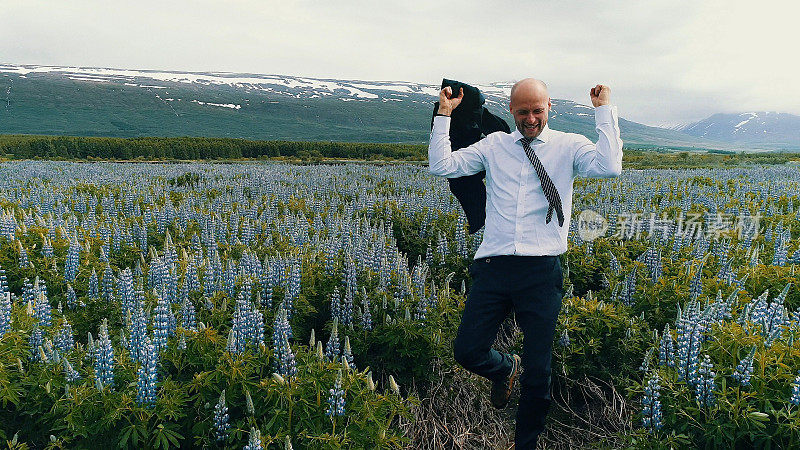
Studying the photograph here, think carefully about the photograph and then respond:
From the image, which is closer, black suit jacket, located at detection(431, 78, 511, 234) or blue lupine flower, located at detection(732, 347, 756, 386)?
blue lupine flower, located at detection(732, 347, 756, 386)

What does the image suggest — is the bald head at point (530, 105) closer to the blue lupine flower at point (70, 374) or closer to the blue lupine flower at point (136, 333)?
the blue lupine flower at point (136, 333)

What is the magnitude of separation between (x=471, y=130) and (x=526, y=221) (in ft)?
3.06

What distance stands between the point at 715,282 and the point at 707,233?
11.9ft

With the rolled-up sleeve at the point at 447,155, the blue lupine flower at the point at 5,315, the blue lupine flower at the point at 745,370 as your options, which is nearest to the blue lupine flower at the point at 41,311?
the blue lupine flower at the point at 5,315

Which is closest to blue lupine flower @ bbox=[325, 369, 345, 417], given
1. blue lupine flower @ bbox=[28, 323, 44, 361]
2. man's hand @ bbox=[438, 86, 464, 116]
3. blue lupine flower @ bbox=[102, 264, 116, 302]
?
man's hand @ bbox=[438, 86, 464, 116]

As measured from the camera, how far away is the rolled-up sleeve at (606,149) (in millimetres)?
3369

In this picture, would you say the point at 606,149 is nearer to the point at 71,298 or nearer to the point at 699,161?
the point at 71,298

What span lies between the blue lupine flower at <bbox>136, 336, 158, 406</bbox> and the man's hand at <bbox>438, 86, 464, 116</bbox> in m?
2.58

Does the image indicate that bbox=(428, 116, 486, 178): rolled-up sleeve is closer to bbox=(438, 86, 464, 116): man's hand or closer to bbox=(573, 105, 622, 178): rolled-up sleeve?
bbox=(438, 86, 464, 116): man's hand

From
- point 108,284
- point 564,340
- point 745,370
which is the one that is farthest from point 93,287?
point 745,370

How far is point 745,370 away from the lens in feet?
10.8

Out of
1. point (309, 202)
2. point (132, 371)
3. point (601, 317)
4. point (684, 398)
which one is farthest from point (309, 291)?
point (309, 202)

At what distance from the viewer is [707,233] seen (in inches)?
344

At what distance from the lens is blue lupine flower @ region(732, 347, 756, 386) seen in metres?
3.28
